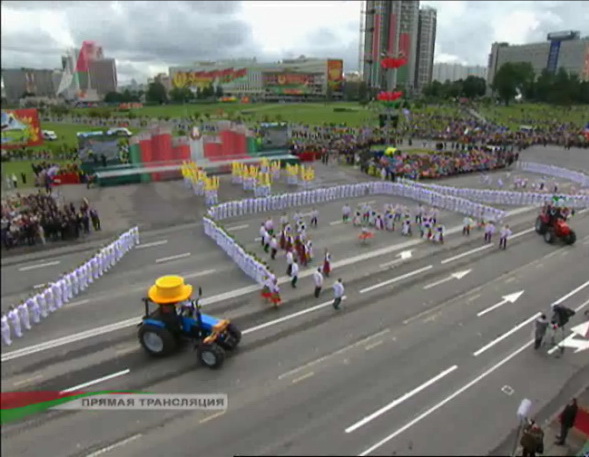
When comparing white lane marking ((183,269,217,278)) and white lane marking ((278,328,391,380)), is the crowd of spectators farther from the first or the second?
white lane marking ((278,328,391,380))

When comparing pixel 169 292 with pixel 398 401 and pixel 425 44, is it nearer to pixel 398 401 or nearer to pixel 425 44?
pixel 398 401

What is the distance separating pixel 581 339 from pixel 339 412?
743 cm

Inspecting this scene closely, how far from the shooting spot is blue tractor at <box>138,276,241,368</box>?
995 centimetres

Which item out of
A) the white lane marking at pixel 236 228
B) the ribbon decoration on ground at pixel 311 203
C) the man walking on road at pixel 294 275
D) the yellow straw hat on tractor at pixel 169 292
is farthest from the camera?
the white lane marking at pixel 236 228

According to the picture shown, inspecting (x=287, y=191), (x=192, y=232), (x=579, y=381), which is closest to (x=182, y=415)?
(x=579, y=381)

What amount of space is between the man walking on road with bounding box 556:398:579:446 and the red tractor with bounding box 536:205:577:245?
12.4 meters

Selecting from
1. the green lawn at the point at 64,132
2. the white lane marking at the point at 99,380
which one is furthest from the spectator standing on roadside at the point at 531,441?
the green lawn at the point at 64,132

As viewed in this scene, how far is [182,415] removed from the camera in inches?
339

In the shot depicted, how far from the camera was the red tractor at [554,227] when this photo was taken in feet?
59.5

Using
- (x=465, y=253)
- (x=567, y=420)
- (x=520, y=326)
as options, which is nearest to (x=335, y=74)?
(x=465, y=253)

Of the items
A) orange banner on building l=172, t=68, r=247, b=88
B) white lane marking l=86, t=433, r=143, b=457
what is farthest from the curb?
orange banner on building l=172, t=68, r=247, b=88

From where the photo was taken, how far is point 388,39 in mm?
41250

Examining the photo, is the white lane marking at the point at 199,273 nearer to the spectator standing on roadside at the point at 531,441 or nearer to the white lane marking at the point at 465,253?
the white lane marking at the point at 465,253

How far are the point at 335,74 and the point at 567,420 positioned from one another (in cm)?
10135
